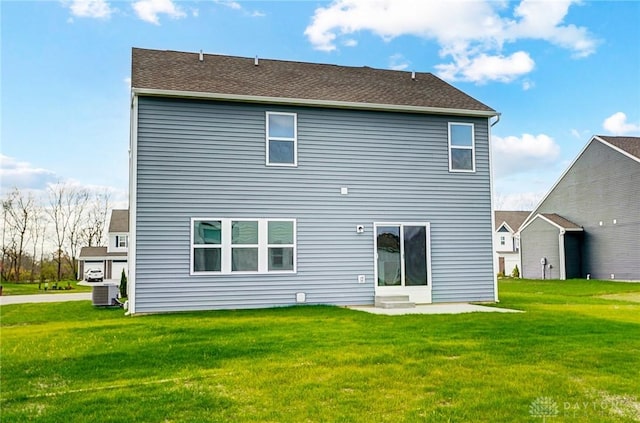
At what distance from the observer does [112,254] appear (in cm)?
4053

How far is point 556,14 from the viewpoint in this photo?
1595 centimetres

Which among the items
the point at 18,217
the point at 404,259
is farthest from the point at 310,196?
the point at 18,217

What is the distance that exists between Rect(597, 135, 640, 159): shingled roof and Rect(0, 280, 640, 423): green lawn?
19.4m

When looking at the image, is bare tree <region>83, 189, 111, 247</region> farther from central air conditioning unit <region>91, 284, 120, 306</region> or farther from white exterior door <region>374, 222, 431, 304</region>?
white exterior door <region>374, 222, 431, 304</region>

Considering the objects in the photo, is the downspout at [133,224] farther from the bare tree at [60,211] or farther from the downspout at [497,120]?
the bare tree at [60,211]

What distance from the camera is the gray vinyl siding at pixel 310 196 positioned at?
11.4m

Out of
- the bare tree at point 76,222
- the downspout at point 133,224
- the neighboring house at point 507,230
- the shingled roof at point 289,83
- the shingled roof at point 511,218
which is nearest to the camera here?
the downspout at point 133,224

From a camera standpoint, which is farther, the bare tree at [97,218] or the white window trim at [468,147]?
the bare tree at [97,218]

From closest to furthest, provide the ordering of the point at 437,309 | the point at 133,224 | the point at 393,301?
the point at 133,224
the point at 437,309
the point at 393,301

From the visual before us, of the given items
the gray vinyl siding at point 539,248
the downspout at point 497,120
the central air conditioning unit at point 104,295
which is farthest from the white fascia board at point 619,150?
the central air conditioning unit at point 104,295

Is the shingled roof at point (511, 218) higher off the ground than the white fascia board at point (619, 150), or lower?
lower

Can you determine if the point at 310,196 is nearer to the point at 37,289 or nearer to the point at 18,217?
the point at 37,289

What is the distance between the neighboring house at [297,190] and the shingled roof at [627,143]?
15.6 m

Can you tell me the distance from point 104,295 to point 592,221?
24197mm
